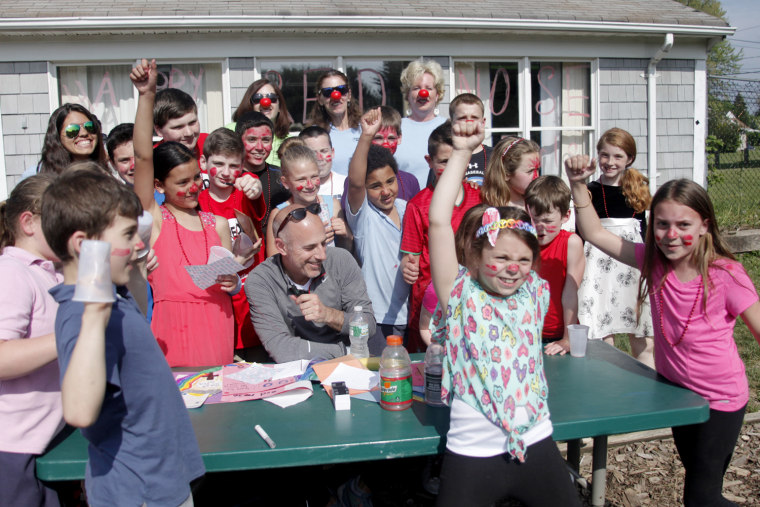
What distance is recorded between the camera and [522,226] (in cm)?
216

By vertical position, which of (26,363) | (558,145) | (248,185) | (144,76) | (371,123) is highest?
(558,145)

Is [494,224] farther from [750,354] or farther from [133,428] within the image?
[750,354]

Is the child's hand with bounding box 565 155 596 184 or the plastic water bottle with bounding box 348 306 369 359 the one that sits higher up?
the child's hand with bounding box 565 155 596 184

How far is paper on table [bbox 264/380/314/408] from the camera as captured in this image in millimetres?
2469

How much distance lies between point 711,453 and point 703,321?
0.56 meters

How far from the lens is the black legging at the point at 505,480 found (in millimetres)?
2035

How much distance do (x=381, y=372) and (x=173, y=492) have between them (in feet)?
2.90

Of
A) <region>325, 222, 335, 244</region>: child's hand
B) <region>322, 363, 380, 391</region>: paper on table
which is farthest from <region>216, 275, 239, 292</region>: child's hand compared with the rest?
<region>322, 363, 380, 391</region>: paper on table

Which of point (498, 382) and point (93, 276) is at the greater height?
point (93, 276)

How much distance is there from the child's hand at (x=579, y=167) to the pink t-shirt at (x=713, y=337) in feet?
2.02

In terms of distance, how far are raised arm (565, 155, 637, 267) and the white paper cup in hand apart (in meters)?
2.05

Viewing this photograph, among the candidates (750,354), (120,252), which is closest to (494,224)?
(120,252)

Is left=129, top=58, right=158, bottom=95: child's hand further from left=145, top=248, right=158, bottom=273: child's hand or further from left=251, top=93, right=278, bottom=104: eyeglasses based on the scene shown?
left=251, top=93, right=278, bottom=104: eyeglasses

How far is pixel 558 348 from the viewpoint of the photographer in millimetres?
2992
